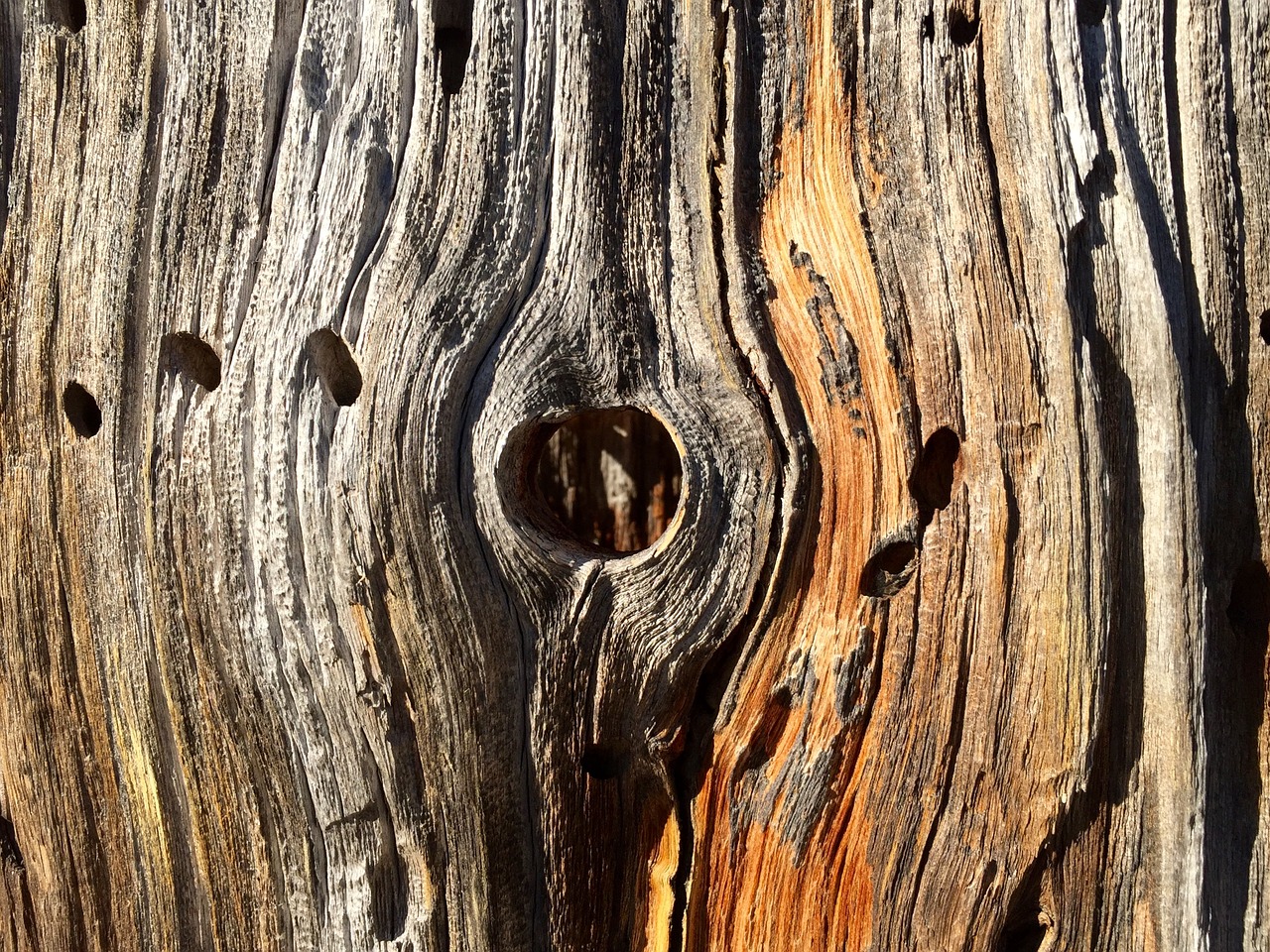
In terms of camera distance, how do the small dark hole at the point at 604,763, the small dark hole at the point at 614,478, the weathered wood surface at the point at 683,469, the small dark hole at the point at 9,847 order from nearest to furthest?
1. the weathered wood surface at the point at 683,469
2. the small dark hole at the point at 604,763
3. the small dark hole at the point at 9,847
4. the small dark hole at the point at 614,478

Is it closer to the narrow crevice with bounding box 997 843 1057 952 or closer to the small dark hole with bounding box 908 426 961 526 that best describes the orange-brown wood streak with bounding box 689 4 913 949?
the small dark hole with bounding box 908 426 961 526

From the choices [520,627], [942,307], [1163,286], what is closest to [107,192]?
[520,627]

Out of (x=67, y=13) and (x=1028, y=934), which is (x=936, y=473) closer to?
(x=1028, y=934)

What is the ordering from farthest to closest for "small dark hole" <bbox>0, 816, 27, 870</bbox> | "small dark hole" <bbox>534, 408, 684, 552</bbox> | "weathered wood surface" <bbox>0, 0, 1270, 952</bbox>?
"small dark hole" <bbox>534, 408, 684, 552</bbox> → "small dark hole" <bbox>0, 816, 27, 870</bbox> → "weathered wood surface" <bbox>0, 0, 1270, 952</bbox>

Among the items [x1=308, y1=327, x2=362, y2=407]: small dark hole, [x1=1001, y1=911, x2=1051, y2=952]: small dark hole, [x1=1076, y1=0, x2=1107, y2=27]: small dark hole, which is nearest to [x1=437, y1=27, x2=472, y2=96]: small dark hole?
[x1=308, y1=327, x2=362, y2=407]: small dark hole

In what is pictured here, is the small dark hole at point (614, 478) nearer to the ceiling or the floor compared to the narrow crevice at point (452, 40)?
nearer to the floor

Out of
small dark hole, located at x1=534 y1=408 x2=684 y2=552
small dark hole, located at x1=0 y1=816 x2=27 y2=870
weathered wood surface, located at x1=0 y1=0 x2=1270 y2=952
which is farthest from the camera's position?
small dark hole, located at x1=534 y1=408 x2=684 y2=552

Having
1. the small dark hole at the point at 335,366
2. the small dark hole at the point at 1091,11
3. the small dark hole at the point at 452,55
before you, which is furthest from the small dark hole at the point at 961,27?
the small dark hole at the point at 335,366

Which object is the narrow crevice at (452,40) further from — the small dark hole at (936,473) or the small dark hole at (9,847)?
the small dark hole at (9,847)
